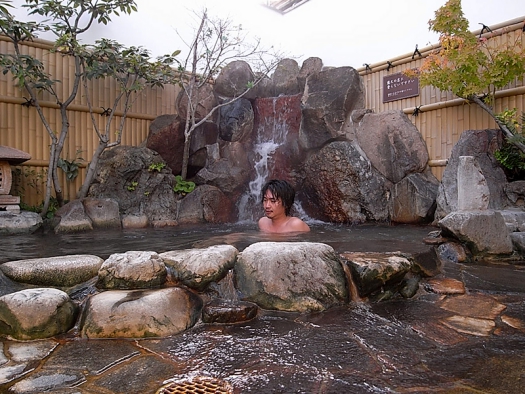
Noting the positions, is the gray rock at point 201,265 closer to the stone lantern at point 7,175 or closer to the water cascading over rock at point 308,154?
the stone lantern at point 7,175

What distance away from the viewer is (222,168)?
25.8 feet

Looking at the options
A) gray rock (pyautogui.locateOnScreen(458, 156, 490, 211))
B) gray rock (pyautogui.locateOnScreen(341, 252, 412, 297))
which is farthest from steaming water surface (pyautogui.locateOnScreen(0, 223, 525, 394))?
gray rock (pyautogui.locateOnScreen(458, 156, 490, 211))

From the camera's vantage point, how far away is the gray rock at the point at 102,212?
20.9ft

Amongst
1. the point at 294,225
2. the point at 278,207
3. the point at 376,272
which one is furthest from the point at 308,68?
the point at 376,272

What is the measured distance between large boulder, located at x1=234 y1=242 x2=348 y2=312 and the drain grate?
0.94m

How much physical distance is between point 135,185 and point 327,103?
4.18m

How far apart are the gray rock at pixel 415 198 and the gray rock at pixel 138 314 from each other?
5.58m

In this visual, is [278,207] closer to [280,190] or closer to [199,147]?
[280,190]

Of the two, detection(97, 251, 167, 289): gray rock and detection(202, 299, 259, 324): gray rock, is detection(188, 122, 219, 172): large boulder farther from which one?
detection(202, 299, 259, 324): gray rock

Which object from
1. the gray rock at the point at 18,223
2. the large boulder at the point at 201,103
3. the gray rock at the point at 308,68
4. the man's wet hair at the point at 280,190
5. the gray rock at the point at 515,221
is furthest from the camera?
the gray rock at the point at 308,68

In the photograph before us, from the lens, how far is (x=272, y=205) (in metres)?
4.23

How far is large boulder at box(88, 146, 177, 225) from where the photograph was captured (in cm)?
712

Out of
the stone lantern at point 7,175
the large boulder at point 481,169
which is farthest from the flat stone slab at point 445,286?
the stone lantern at point 7,175

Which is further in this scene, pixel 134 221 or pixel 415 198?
pixel 415 198
